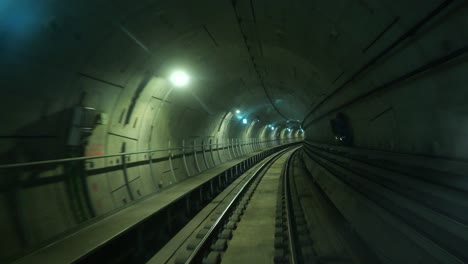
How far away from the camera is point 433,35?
3.14 metres

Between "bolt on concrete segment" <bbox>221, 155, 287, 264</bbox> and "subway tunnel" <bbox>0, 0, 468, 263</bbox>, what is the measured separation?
3.20 ft

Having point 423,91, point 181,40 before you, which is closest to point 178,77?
point 181,40

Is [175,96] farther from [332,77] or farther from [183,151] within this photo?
[332,77]

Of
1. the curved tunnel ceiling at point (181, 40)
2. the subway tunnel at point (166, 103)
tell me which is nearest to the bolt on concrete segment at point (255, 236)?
the subway tunnel at point (166, 103)

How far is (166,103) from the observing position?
Result: 879 centimetres

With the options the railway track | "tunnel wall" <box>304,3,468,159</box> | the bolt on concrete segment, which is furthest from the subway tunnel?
the bolt on concrete segment

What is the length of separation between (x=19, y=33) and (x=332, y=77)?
6.77 metres

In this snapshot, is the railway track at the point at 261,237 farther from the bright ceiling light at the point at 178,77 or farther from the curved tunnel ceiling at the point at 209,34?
the bright ceiling light at the point at 178,77

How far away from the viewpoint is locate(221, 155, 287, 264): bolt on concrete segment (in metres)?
4.93

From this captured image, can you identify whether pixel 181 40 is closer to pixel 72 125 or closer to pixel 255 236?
pixel 72 125

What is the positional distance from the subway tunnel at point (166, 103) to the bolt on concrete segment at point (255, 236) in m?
0.98

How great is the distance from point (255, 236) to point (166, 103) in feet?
16.5

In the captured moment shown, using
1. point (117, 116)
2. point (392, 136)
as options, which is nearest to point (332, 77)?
point (392, 136)

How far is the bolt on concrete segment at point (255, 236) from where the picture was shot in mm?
4930
